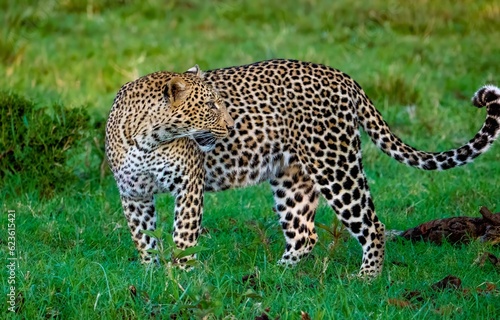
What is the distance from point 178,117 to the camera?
650 centimetres

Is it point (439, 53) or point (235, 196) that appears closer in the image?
point (235, 196)

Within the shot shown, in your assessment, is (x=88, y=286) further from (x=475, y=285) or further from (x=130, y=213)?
(x=475, y=285)

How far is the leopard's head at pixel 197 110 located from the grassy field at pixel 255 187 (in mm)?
713

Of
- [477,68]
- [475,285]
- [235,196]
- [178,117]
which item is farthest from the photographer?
[477,68]

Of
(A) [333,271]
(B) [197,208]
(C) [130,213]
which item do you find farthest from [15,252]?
(A) [333,271]

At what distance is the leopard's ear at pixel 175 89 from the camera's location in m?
6.47

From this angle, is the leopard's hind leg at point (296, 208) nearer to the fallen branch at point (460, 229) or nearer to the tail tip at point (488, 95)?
the fallen branch at point (460, 229)

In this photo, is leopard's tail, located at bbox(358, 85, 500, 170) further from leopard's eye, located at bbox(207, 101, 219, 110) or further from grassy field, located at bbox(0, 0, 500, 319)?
leopard's eye, located at bbox(207, 101, 219, 110)

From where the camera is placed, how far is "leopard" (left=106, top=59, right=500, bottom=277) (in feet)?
21.5

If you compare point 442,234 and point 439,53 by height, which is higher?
point 442,234

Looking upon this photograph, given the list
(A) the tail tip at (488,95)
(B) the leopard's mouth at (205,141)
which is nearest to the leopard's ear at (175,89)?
(B) the leopard's mouth at (205,141)

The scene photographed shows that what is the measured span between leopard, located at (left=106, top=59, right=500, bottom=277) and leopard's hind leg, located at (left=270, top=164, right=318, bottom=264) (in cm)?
1

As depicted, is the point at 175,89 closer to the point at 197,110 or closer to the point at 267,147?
the point at 197,110

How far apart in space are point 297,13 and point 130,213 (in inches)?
383
